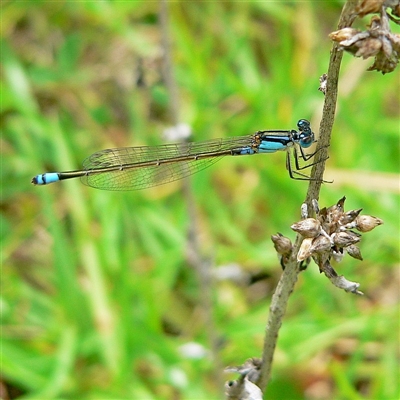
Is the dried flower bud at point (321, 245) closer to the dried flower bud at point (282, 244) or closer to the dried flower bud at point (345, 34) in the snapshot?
the dried flower bud at point (282, 244)

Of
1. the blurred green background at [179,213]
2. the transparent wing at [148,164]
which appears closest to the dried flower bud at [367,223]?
the transparent wing at [148,164]

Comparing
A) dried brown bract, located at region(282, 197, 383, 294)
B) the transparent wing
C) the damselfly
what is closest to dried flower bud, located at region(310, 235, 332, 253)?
dried brown bract, located at region(282, 197, 383, 294)

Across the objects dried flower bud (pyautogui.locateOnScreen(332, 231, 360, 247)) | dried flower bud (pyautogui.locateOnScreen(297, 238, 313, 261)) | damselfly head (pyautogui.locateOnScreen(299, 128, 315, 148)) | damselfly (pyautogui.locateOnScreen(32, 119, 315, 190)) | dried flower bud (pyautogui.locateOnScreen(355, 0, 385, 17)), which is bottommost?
dried flower bud (pyautogui.locateOnScreen(297, 238, 313, 261))

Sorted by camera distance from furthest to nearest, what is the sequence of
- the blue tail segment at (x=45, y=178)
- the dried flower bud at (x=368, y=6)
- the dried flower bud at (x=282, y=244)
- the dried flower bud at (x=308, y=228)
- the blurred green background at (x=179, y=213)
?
the blurred green background at (x=179, y=213)
the blue tail segment at (x=45, y=178)
the dried flower bud at (x=282, y=244)
the dried flower bud at (x=308, y=228)
the dried flower bud at (x=368, y=6)

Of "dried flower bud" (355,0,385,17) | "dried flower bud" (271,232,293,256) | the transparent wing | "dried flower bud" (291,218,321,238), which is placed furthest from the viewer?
the transparent wing

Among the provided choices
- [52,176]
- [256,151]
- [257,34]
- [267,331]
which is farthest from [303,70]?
[267,331]

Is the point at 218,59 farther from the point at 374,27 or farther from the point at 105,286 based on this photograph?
the point at 374,27

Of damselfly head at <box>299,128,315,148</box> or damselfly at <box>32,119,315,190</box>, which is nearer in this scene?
damselfly head at <box>299,128,315,148</box>

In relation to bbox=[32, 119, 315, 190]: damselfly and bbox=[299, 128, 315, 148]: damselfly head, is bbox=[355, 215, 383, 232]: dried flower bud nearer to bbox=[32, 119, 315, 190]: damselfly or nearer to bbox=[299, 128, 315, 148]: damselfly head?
bbox=[299, 128, 315, 148]: damselfly head
